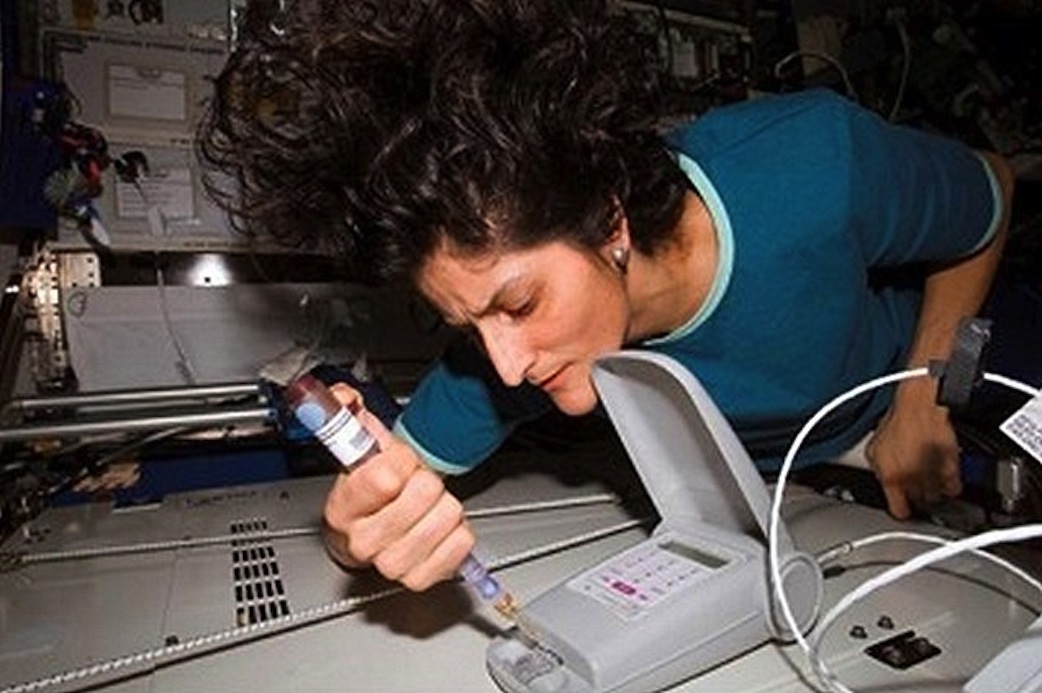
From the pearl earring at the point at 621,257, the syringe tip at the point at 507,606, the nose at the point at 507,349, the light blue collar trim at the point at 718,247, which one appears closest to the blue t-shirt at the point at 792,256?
the light blue collar trim at the point at 718,247

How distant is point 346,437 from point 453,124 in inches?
12.6

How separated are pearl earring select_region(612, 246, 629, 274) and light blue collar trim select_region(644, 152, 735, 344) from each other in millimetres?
104

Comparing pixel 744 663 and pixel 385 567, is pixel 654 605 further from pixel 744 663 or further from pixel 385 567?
pixel 385 567

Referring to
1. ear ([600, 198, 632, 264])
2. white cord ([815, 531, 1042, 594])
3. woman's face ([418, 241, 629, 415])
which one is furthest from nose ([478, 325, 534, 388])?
white cord ([815, 531, 1042, 594])

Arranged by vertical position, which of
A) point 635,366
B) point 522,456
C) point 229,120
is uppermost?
point 229,120

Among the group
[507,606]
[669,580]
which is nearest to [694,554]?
[669,580]

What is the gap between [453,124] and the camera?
0.75 metres

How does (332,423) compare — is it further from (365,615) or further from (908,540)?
→ (908,540)

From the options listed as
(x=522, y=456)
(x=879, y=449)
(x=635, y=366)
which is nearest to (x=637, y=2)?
(x=522, y=456)

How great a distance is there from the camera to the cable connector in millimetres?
555

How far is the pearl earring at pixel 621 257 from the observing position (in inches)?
34.1

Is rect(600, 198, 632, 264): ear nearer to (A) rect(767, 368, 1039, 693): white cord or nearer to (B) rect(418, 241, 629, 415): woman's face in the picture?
(B) rect(418, 241, 629, 415): woman's face

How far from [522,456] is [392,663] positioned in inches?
30.8

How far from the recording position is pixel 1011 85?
201 centimetres
